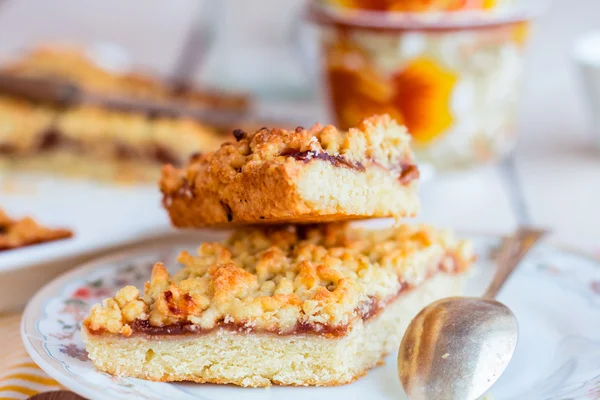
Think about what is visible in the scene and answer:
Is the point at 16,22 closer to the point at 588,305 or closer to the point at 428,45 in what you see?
the point at 428,45

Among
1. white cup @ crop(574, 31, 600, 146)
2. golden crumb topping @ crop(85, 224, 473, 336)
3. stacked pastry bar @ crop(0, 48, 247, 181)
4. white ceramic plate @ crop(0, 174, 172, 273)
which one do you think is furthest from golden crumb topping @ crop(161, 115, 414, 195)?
white cup @ crop(574, 31, 600, 146)

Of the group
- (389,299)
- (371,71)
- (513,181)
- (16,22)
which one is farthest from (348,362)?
(16,22)

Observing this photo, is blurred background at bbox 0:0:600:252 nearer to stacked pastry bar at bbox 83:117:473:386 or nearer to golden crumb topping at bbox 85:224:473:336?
golden crumb topping at bbox 85:224:473:336

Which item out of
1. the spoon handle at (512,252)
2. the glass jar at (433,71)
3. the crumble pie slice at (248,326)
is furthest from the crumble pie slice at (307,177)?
the glass jar at (433,71)

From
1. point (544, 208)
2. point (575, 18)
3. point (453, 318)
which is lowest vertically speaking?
point (544, 208)

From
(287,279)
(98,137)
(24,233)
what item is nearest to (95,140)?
(98,137)

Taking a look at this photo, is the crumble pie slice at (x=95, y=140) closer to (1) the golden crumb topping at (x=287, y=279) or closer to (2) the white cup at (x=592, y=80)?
(1) the golden crumb topping at (x=287, y=279)

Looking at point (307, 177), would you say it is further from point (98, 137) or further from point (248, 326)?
point (98, 137)
